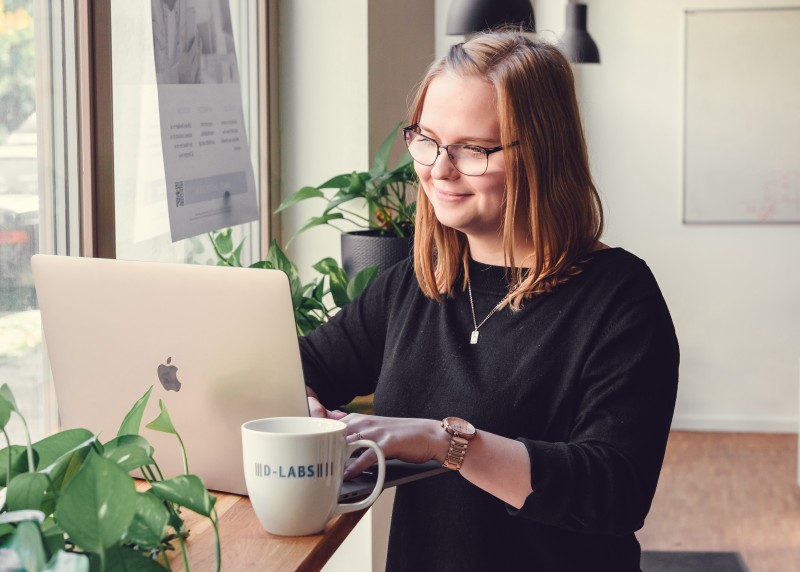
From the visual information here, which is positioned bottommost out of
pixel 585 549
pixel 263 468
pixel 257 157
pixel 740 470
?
pixel 740 470

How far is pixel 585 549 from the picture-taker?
1.33 m

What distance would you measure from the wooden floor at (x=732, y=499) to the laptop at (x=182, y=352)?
3003 millimetres

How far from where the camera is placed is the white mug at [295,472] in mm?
904

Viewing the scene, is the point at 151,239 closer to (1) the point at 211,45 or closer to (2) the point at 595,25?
(1) the point at 211,45

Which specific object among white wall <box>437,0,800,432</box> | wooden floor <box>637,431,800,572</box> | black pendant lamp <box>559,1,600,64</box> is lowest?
wooden floor <box>637,431,800,572</box>

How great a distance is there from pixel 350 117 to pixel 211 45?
468mm

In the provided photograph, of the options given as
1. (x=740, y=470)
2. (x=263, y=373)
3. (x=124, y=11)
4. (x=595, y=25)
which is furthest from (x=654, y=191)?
(x=263, y=373)

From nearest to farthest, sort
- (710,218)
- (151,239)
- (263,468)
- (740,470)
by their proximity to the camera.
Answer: (263,468)
(151,239)
(740,470)
(710,218)

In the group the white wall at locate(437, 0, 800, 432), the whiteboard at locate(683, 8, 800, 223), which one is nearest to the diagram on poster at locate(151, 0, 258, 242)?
the white wall at locate(437, 0, 800, 432)

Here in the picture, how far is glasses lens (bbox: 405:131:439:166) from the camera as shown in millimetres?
1334

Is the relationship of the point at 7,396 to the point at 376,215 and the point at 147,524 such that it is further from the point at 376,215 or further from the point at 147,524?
the point at 376,215

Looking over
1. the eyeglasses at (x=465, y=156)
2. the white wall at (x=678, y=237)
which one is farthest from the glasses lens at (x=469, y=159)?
the white wall at (x=678, y=237)

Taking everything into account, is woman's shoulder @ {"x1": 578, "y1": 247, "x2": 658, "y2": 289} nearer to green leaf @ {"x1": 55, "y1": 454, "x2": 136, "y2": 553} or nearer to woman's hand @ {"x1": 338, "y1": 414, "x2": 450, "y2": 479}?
woman's hand @ {"x1": 338, "y1": 414, "x2": 450, "y2": 479}

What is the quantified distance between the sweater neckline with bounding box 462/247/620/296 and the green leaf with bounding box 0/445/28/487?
81cm
